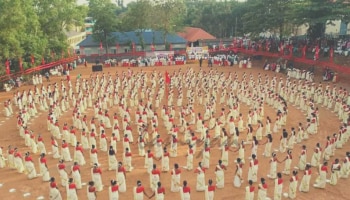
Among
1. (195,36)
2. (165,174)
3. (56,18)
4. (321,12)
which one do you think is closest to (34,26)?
Answer: (56,18)

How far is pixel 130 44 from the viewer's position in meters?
42.0

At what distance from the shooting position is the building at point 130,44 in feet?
138

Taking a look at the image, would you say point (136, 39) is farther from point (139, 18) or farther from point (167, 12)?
point (167, 12)

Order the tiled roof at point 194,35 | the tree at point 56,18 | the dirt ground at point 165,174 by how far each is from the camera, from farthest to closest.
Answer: the tiled roof at point 194,35 < the tree at point 56,18 < the dirt ground at point 165,174

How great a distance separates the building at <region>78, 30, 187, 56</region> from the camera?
42000 millimetres

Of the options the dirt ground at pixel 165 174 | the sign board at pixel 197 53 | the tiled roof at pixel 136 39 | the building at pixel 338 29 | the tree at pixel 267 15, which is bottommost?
the dirt ground at pixel 165 174

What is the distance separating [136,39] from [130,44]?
126 centimetres

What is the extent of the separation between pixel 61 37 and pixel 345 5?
23.4 meters

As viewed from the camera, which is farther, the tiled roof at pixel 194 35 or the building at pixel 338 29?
the tiled roof at pixel 194 35

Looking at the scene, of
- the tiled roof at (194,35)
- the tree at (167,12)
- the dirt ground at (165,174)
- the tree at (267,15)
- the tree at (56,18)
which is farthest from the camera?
the tiled roof at (194,35)

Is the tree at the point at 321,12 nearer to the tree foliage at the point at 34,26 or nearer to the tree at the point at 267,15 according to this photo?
the tree at the point at 267,15

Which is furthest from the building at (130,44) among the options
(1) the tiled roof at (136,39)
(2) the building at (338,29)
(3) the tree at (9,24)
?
(3) the tree at (9,24)

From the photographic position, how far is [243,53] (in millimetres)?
36688

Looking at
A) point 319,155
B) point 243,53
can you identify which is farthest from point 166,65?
point 319,155
